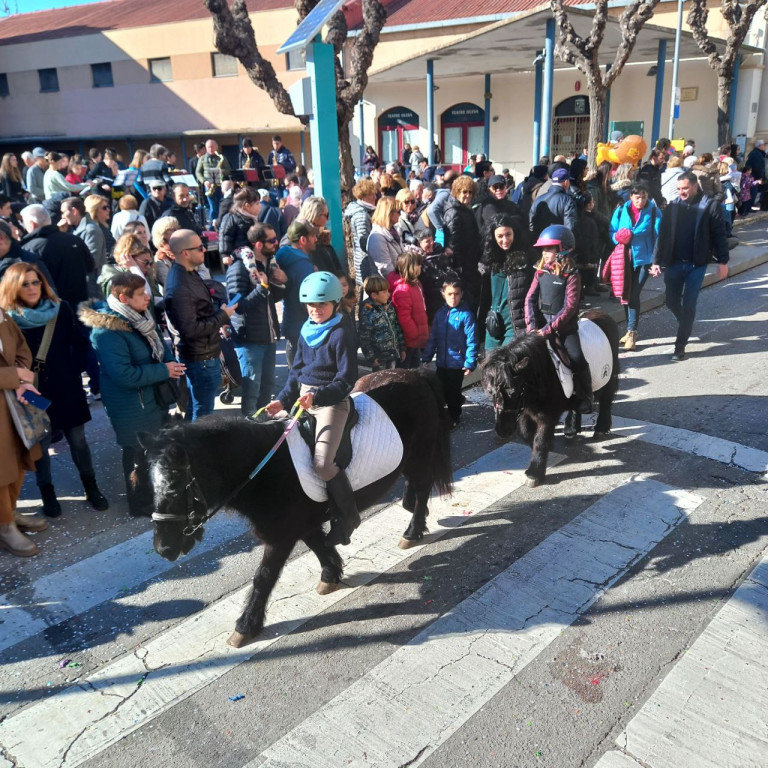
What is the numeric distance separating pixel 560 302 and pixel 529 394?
1.16 metres

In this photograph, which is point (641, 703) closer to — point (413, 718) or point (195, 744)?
point (413, 718)

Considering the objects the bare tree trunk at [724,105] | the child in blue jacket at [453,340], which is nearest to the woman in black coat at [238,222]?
the child in blue jacket at [453,340]

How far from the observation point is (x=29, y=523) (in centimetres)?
491

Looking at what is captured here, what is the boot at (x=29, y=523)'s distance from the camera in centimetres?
490

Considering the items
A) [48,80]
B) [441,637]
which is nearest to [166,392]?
[441,637]

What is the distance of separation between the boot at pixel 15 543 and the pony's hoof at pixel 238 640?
1.82 meters

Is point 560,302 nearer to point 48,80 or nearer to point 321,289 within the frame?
point 321,289

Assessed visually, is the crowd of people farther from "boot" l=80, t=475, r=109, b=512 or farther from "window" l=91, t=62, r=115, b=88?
"window" l=91, t=62, r=115, b=88

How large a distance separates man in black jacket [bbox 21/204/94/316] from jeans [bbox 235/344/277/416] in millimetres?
1960

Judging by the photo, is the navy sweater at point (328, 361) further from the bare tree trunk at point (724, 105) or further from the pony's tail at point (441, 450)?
the bare tree trunk at point (724, 105)

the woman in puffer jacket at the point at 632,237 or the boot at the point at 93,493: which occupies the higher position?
the woman in puffer jacket at the point at 632,237

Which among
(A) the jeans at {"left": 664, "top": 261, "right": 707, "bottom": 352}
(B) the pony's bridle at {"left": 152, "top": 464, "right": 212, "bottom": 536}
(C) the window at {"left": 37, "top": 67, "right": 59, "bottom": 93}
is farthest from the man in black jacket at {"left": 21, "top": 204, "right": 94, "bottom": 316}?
(C) the window at {"left": 37, "top": 67, "right": 59, "bottom": 93}

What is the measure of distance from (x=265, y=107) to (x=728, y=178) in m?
22.3

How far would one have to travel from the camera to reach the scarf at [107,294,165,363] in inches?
190
